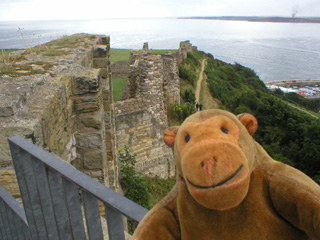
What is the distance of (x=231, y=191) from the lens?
104cm

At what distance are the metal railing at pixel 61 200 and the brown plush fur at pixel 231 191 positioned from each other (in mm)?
150

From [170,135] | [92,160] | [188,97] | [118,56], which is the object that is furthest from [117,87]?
[170,135]

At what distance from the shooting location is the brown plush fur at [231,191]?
1.05 m

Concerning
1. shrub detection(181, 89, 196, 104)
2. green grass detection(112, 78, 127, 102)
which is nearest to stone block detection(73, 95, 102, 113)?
green grass detection(112, 78, 127, 102)

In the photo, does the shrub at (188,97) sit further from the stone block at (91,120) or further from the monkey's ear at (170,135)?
the monkey's ear at (170,135)

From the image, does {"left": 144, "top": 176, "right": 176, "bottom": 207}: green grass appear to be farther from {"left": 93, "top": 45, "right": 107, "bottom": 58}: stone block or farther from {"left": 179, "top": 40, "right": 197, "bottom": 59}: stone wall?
{"left": 179, "top": 40, "right": 197, "bottom": 59}: stone wall

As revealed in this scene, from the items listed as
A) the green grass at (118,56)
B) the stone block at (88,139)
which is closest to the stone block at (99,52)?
the stone block at (88,139)

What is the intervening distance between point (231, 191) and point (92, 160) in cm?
325

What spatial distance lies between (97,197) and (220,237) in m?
0.52

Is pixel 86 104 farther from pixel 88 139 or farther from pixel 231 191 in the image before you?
pixel 231 191

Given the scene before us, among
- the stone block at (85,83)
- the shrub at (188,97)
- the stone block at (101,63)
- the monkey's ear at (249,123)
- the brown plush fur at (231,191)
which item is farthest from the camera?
the shrub at (188,97)

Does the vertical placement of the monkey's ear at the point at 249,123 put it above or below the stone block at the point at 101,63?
above

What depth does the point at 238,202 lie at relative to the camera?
108cm

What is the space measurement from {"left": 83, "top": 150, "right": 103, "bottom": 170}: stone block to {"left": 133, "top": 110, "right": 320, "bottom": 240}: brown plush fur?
2.88 m
